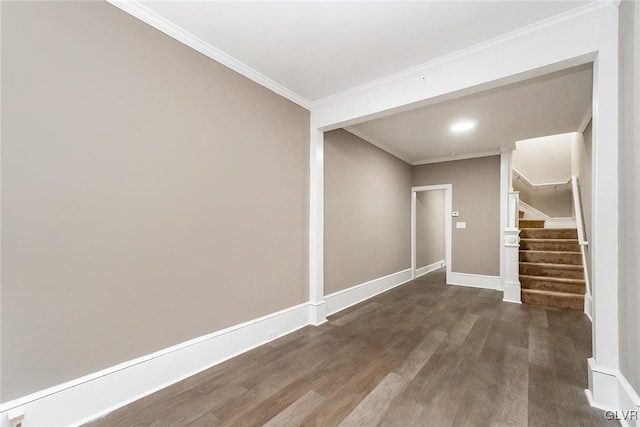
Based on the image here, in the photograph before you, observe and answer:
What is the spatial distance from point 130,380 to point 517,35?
388 centimetres

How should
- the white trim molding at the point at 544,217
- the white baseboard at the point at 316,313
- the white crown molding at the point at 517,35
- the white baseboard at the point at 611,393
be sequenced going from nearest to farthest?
the white baseboard at the point at 611,393, the white crown molding at the point at 517,35, the white baseboard at the point at 316,313, the white trim molding at the point at 544,217

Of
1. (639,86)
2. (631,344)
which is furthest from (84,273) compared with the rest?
(639,86)

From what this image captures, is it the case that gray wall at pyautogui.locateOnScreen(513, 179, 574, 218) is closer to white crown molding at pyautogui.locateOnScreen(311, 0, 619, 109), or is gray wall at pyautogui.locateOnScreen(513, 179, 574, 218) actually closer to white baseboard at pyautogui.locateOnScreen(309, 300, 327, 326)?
white crown molding at pyautogui.locateOnScreen(311, 0, 619, 109)

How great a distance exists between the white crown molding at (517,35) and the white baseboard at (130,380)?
2847 mm

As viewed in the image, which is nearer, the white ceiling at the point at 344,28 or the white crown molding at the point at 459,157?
the white ceiling at the point at 344,28

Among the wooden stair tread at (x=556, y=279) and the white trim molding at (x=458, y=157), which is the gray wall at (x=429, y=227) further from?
the wooden stair tread at (x=556, y=279)

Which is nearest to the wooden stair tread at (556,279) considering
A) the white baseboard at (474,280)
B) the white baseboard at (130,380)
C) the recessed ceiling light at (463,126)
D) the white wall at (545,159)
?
the white baseboard at (474,280)

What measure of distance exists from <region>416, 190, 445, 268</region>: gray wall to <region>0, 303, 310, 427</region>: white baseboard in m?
5.02

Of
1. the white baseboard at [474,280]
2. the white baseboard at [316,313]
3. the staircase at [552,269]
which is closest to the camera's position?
the white baseboard at [316,313]

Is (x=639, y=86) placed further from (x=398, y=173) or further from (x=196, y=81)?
(x=398, y=173)

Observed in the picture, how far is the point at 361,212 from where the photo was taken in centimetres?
454

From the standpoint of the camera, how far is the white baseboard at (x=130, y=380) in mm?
1536

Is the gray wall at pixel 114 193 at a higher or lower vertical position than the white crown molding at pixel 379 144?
lower

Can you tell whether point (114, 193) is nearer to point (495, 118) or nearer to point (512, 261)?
point (495, 118)
